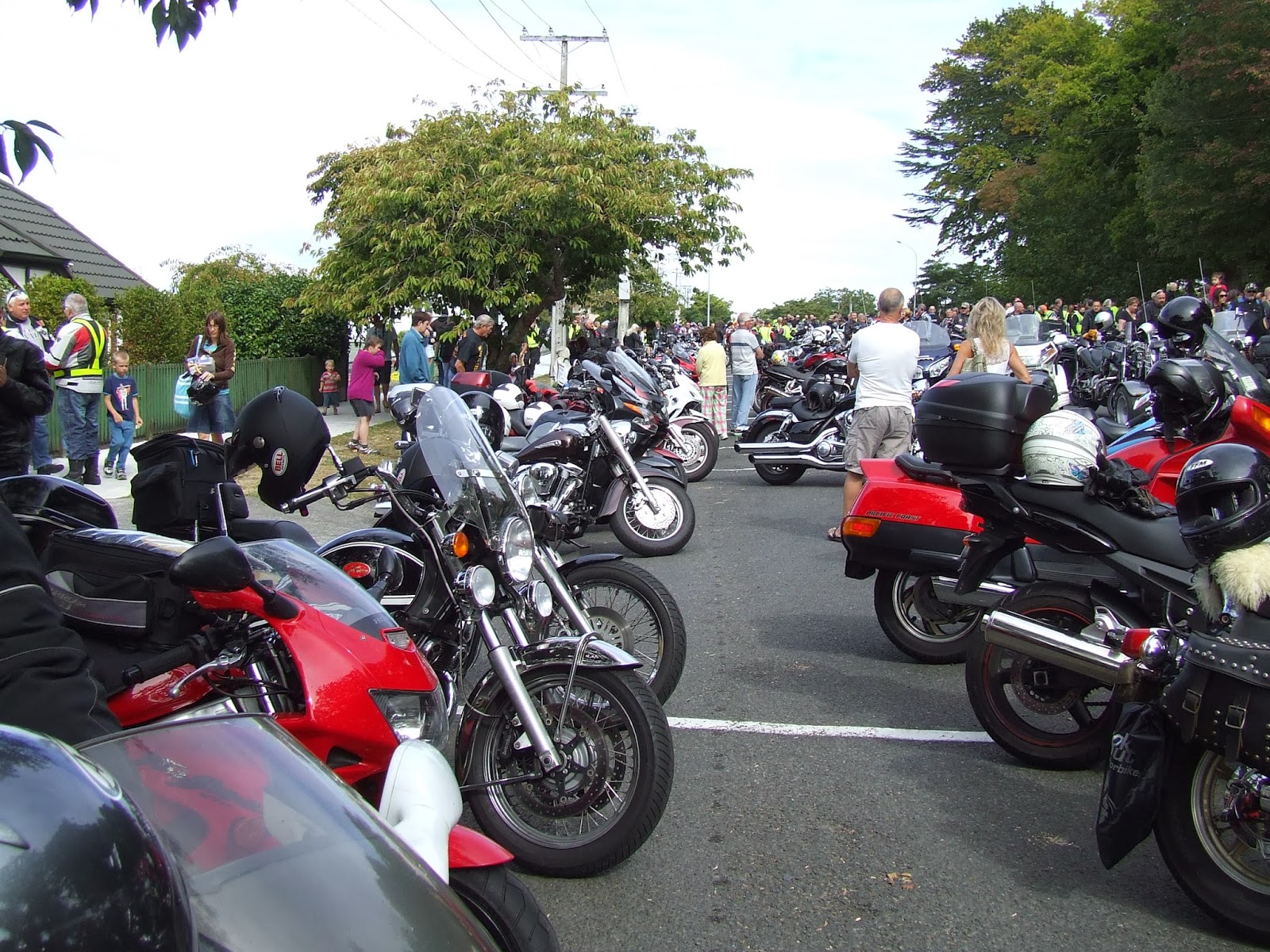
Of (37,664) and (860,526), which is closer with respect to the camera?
(37,664)

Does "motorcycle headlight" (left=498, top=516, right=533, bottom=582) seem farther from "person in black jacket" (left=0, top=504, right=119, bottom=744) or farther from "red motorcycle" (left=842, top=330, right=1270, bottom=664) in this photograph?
"red motorcycle" (left=842, top=330, right=1270, bottom=664)

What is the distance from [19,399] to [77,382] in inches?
195

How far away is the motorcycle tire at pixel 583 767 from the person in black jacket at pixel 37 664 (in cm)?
154

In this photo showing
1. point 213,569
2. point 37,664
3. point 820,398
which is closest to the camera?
point 37,664

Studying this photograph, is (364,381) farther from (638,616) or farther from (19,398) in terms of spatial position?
(638,616)

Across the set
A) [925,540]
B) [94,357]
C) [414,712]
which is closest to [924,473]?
[925,540]

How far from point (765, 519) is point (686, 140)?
1221cm

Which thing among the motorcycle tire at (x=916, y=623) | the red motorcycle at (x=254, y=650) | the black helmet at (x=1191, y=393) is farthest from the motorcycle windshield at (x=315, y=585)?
the black helmet at (x=1191, y=393)

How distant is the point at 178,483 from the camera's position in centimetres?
401

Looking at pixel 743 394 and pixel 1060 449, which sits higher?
pixel 1060 449

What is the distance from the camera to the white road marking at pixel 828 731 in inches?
191

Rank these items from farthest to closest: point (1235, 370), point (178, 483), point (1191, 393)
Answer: point (1235, 370), point (1191, 393), point (178, 483)

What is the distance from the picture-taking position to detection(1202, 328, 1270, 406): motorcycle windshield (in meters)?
6.11

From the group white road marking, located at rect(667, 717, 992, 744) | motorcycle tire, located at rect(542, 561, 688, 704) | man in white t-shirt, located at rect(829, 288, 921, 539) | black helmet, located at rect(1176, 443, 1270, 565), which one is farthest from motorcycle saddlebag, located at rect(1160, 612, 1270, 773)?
man in white t-shirt, located at rect(829, 288, 921, 539)
